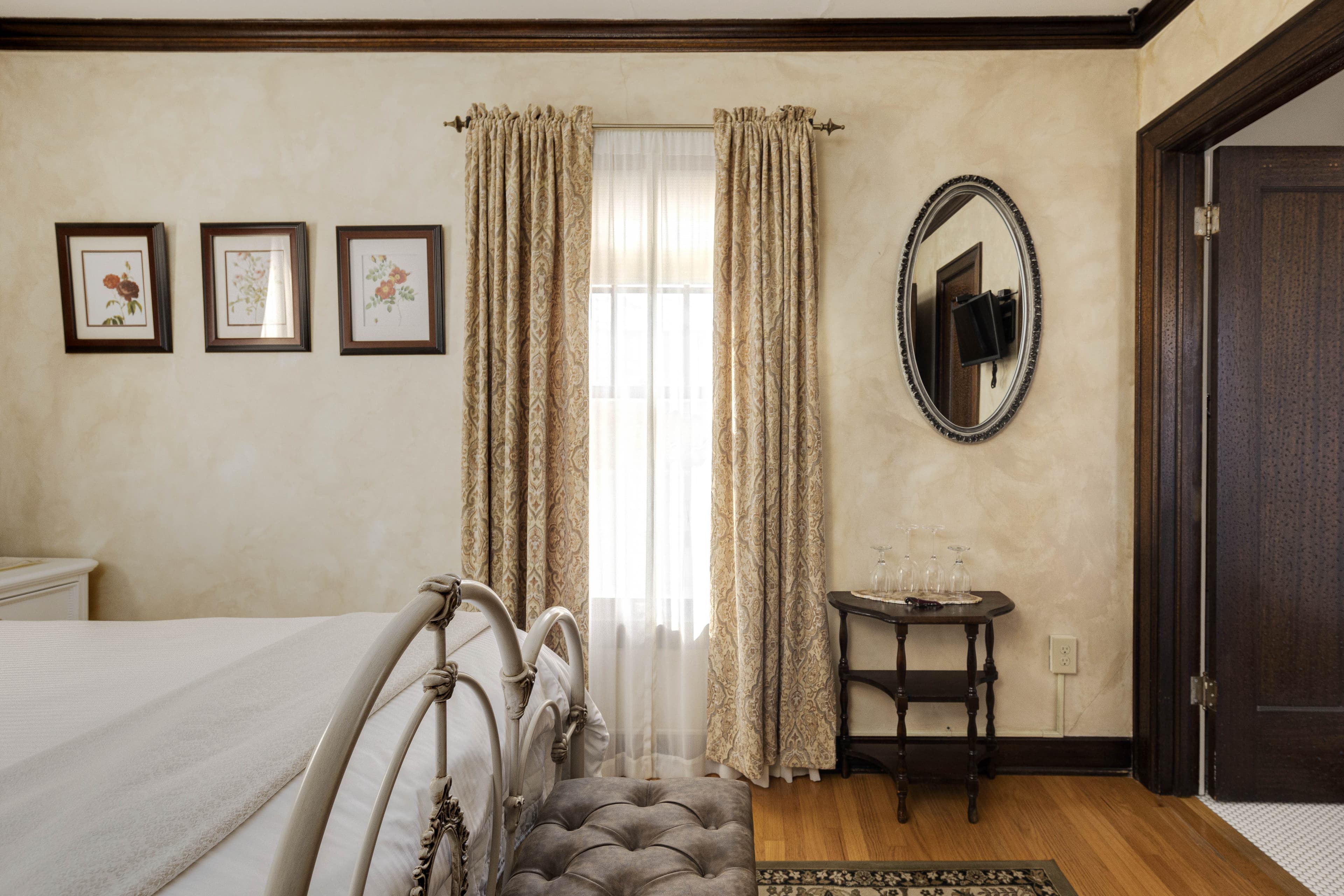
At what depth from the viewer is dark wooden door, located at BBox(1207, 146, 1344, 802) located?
2375 mm

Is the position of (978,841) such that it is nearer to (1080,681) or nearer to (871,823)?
(871,823)

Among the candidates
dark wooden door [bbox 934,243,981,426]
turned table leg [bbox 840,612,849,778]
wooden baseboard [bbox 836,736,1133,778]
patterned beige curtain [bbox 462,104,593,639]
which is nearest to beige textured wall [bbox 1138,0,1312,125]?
dark wooden door [bbox 934,243,981,426]

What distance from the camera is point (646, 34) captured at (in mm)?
2584

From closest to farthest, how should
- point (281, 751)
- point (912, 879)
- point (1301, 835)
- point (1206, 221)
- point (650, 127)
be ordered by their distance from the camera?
point (281, 751) → point (912, 879) → point (1301, 835) → point (1206, 221) → point (650, 127)

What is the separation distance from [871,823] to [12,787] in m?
2.20

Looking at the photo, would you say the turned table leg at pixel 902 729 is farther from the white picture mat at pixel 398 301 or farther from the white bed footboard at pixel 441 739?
the white picture mat at pixel 398 301

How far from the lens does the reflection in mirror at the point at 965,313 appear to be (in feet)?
8.61

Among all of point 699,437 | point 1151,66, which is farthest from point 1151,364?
point 699,437

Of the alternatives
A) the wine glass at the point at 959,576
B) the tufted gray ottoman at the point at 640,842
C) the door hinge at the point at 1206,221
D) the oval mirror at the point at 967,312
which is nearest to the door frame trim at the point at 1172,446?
the door hinge at the point at 1206,221

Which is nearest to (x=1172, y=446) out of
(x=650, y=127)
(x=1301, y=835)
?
(x=1301, y=835)

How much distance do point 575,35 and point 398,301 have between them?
1.18m

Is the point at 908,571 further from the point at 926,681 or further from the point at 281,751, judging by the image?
the point at 281,751

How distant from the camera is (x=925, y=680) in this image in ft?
8.50

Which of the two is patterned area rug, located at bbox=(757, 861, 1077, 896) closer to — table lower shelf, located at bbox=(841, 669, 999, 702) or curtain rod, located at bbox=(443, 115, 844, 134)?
table lower shelf, located at bbox=(841, 669, 999, 702)
